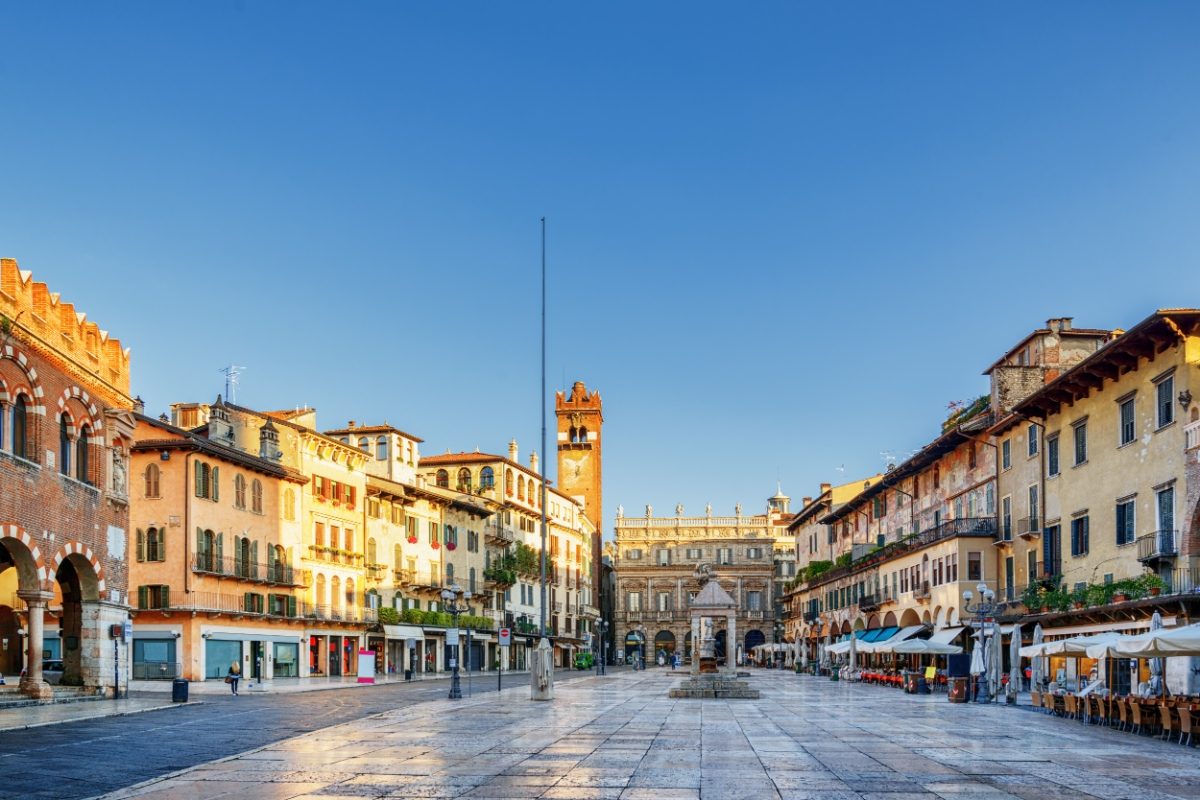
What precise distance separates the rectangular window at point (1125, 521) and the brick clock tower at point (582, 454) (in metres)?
99.4

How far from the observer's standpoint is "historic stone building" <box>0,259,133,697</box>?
113 ft

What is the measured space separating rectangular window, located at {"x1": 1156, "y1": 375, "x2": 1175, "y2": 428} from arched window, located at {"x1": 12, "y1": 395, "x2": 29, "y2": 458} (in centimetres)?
3274

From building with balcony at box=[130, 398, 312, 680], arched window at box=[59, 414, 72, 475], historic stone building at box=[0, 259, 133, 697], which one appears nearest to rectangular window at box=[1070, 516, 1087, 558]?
historic stone building at box=[0, 259, 133, 697]

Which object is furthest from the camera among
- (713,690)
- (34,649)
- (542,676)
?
(713,690)

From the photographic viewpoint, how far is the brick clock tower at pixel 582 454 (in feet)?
462

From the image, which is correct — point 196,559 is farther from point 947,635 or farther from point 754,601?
point 754,601

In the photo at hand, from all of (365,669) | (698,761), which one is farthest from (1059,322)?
(698,761)

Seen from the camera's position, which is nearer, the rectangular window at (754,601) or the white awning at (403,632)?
the white awning at (403,632)

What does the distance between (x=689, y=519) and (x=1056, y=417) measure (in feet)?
333

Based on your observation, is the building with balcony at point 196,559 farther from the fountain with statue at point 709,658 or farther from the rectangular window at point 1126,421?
the rectangular window at point 1126,421

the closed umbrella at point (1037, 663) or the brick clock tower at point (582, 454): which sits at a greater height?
the brick clock tower at point (582, 454)

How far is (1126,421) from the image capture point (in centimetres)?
4166

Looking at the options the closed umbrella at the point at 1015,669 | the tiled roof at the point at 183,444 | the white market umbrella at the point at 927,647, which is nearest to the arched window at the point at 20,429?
the tiled roof at the point at 183,444

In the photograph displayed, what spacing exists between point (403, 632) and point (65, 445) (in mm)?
44387
